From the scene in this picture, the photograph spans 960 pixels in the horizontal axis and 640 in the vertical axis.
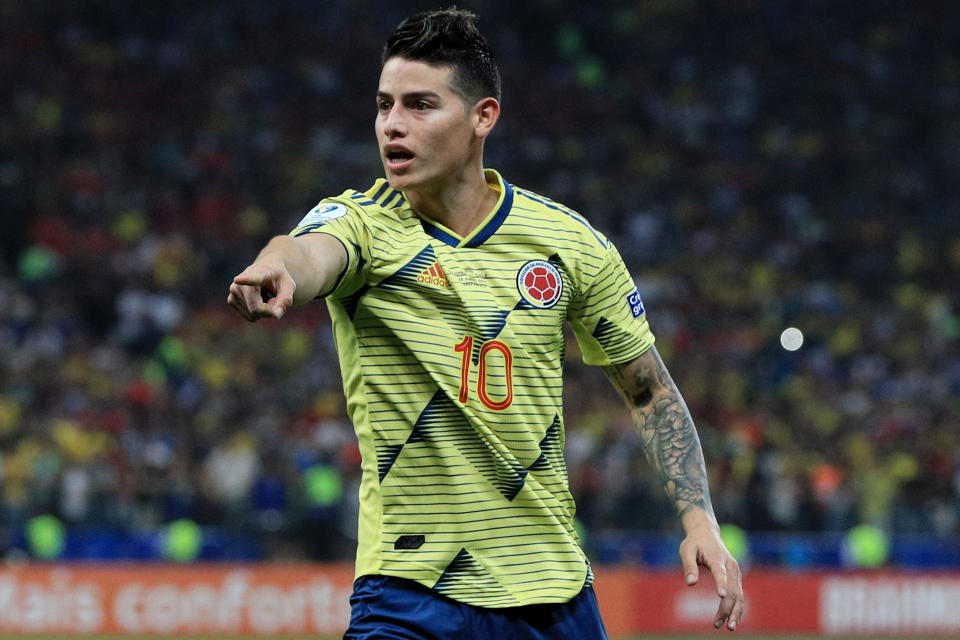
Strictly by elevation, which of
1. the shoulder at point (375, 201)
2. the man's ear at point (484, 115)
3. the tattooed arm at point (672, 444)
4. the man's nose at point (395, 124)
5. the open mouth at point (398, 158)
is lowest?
the tattooed arm at point (672, 444)

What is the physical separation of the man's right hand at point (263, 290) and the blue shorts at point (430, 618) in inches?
34.9

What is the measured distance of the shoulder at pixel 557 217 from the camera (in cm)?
394

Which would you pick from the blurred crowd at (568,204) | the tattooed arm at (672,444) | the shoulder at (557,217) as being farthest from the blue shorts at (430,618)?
the blurred crowd at (568,204)

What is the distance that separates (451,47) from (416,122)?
0.23m

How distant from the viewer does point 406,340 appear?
11.9 feet

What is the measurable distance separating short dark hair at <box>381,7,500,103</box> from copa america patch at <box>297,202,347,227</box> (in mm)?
420

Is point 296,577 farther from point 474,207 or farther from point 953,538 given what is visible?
point 474,207

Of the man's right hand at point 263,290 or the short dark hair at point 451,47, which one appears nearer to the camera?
the man's right hand at point 263,290

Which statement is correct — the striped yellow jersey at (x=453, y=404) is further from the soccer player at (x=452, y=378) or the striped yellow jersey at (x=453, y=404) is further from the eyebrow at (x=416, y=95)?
the eyebrow at (x=416, y=95)

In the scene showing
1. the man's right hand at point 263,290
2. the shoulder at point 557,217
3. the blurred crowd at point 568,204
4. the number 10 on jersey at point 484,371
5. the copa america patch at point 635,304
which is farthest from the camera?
the blurred crowd at point 568,204

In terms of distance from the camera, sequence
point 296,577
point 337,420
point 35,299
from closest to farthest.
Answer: point 296,577 → point 337,420 → point 35,299

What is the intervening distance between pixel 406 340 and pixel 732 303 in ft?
54.5

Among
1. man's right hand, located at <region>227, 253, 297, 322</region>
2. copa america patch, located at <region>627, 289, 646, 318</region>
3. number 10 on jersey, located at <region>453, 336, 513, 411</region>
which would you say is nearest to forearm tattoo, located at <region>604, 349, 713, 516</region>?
copa america patch, located at <region>627, 289, 646, 318</region>

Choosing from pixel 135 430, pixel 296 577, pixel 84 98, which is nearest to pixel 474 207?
pixel 296 577
